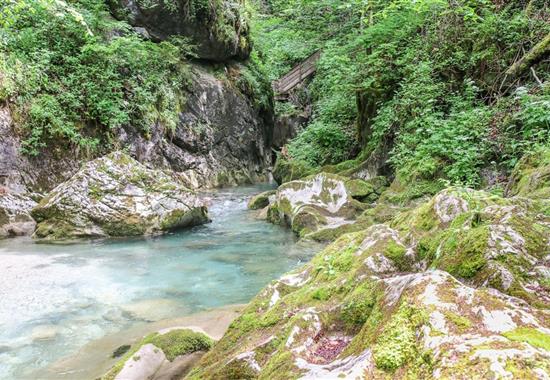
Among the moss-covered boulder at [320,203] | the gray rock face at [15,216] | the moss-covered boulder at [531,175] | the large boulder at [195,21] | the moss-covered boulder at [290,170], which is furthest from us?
the large boulder at [195,21]

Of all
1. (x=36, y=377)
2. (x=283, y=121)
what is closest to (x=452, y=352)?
(x=36, y=377)

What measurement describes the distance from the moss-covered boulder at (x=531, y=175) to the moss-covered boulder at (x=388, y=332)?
2505 millimetres

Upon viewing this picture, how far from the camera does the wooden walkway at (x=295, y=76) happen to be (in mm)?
23422

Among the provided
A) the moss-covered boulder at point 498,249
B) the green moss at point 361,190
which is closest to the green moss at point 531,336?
the moss-covered boulder at point 498,249

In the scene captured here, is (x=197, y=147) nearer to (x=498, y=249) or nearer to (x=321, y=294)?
(x=321, y=294)

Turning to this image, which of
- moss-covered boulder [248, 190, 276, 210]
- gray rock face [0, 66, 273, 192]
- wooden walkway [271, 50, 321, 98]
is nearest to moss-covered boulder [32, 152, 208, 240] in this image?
gray rock face [0, 66, 273, 192]

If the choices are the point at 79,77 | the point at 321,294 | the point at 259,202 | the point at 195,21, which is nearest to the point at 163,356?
the point at 321,294

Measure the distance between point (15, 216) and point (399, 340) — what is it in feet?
32.3

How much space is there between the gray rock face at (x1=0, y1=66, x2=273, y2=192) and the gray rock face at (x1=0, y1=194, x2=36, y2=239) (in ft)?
1.95

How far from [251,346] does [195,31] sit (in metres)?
17.3

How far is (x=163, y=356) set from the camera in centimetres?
365

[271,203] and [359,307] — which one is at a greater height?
[359,307]

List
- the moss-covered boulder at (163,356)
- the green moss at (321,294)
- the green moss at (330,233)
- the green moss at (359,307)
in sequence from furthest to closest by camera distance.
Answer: the green moss at (330,233)
the moss-covered boulder at (163,356)
the green moss at (321,294)
the green moss at (359,307)

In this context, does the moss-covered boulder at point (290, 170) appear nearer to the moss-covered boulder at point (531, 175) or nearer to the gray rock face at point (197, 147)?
the gray rock face at point (197, 147)
